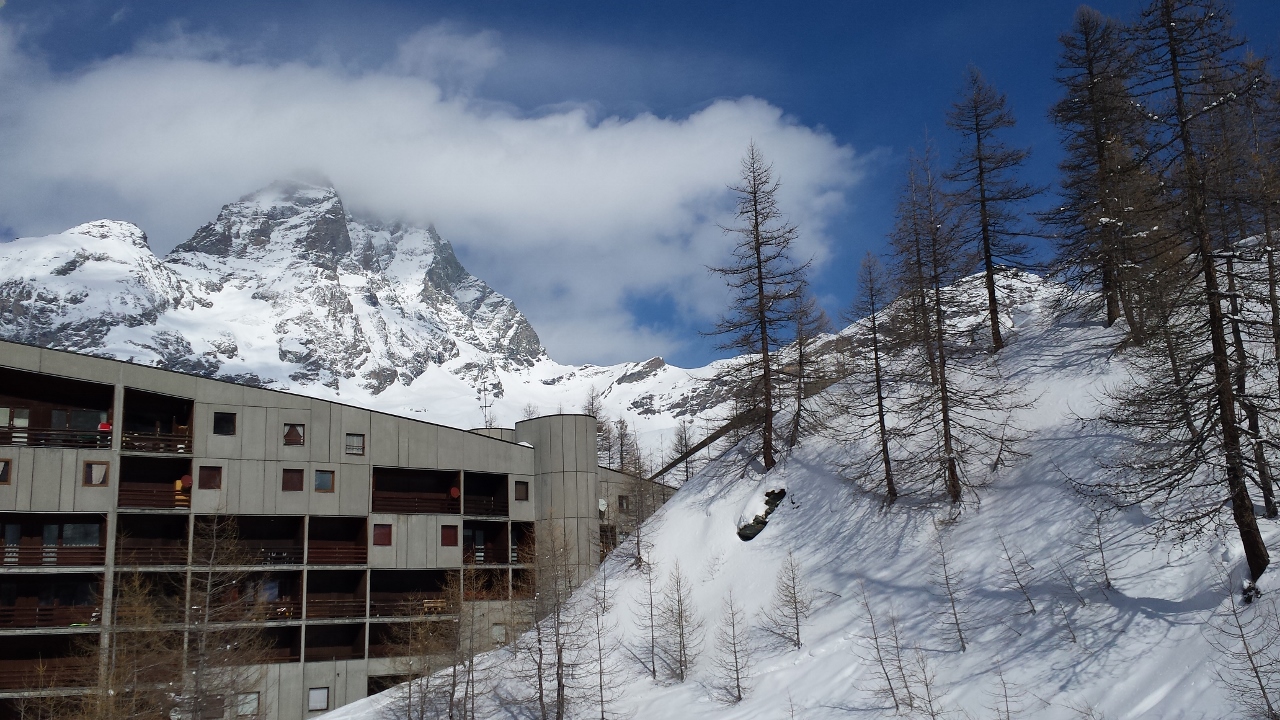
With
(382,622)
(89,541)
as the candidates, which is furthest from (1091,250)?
(89,541)

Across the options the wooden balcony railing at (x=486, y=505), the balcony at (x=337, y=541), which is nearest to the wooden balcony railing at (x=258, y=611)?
the balcony at (x=337, y=541)

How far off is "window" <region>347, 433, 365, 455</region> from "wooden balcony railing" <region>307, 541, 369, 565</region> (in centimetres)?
473

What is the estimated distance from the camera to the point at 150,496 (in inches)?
1607

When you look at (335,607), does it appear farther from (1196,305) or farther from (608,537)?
(1196,305)

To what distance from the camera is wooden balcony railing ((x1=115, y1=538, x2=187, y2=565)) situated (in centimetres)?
3959

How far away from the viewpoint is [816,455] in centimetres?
4003

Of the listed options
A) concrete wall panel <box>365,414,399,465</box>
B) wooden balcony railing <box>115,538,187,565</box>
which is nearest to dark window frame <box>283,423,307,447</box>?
concrete wall panel <box>365,414,399,465</box>

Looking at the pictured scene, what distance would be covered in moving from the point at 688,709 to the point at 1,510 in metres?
30.8

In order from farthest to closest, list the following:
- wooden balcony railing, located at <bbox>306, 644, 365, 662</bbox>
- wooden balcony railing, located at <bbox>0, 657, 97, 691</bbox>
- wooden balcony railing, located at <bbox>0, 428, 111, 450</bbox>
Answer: wooden balcony railing, located at <bbox>306, 644, 365, 662</bbox>, wooden balcony railing, located at <bbox>0, 428, 111, 450</bbox>, wooden balcony railing, located at <bbox>0, 657, 97, 691</bbox>

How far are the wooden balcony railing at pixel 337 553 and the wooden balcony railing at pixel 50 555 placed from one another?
9.15 meters

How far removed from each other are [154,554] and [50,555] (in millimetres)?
4045

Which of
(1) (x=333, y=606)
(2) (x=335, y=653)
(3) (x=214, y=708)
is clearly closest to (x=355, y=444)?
(1) (x=333, y=606)

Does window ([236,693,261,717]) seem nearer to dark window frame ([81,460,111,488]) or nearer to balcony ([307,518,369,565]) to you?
balcony ([307,518,369,565])

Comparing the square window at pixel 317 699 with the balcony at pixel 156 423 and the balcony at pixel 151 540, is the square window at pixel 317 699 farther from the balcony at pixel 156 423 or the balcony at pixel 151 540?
the balcony at pixel 156 423
